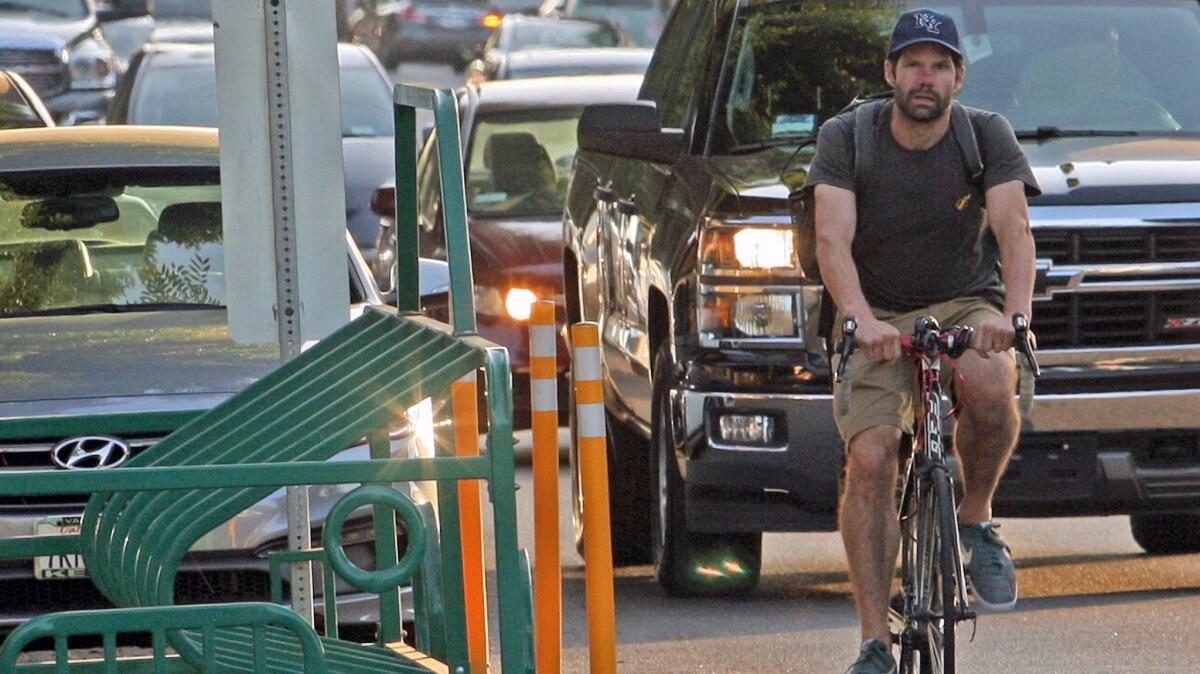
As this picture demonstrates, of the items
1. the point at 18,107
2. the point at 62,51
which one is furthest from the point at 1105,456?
the point at 62,51

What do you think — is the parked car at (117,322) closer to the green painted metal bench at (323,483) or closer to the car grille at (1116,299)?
the green painted metal bench at (323,483)

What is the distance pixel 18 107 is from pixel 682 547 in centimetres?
674

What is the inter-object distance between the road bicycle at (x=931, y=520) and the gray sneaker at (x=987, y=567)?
0.13 meters

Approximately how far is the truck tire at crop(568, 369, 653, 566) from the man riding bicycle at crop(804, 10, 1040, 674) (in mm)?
3071

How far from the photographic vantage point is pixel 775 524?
8.27 meters

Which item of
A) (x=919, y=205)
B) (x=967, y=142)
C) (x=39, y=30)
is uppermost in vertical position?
(x=967, y=142)

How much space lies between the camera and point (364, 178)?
15250 millimetres

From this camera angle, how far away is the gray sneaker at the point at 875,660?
6.36m

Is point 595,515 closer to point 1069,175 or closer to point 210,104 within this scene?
point 1069,175

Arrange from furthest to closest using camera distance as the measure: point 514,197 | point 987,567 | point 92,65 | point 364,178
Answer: point 92,65
point 364,178
point 514,197
point 987,567

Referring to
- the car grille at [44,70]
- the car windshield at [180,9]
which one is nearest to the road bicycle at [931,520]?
the car grille at [44,70]

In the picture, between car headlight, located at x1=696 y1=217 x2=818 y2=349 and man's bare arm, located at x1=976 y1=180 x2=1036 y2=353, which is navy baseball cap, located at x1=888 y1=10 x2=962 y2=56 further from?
car headlight, located at x1=696 y1=217 x2=818 y2=349

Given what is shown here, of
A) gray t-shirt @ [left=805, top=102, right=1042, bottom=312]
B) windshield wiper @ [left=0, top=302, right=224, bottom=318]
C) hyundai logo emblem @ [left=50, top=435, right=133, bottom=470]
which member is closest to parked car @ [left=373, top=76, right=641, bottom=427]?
windshield wiper @ [left=0, top=302, right=224, bottom=318]

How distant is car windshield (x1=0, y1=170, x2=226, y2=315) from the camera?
8336mm
